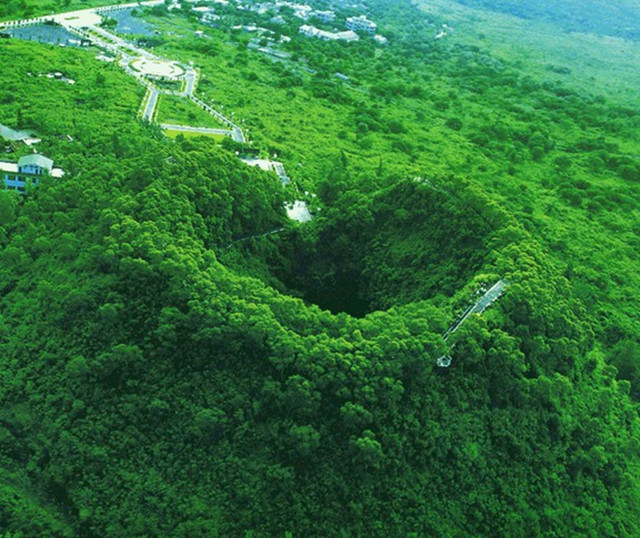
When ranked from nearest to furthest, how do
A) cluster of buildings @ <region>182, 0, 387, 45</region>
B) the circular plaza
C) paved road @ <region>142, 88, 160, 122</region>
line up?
paved road @ <region>142, 88, 160, 122</region>
the circular plaza
cluster of buildings @ <region>182, 0, 387, 45</region>

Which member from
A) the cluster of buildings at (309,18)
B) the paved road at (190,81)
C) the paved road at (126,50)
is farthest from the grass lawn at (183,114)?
the cluster of buildings at (309,18)

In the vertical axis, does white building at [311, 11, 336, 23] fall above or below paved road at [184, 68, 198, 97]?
below

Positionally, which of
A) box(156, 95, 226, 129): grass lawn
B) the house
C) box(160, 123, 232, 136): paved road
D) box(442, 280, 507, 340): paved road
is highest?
box(442, 280, 507, 340): paved road

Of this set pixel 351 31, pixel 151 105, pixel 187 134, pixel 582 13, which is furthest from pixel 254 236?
pixel 582 13

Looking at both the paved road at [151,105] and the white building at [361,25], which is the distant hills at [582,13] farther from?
the paved road at [151,105]

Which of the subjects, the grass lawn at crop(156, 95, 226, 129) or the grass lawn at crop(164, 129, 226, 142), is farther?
the grass lawn at crop(156, 95, 226, 129)

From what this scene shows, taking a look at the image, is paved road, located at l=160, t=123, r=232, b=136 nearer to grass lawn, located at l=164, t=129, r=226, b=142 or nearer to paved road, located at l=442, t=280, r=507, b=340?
grass lawn, located at l=164, t=129, r=226, b=142

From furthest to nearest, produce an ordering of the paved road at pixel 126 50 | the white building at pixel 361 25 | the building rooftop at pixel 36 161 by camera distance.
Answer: the white building at pixel 361 25, the paved road at pixel 126 50, the building rooftop at pixel 36 161

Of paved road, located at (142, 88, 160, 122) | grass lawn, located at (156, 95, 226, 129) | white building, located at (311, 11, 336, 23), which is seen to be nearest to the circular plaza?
paved road, located at (142, 88, 160, 122)
